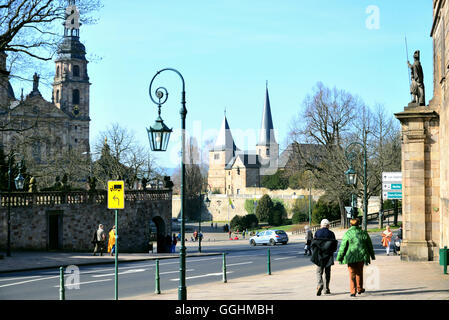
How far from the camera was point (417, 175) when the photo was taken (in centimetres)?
2511

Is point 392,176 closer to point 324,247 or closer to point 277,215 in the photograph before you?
point 324,247

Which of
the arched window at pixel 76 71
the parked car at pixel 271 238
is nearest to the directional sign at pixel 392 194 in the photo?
the parked car at pixel 271 238

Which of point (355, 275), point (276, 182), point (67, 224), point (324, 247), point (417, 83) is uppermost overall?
point (417, 83)

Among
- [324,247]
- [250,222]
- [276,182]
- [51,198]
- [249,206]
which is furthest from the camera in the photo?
[276,182]

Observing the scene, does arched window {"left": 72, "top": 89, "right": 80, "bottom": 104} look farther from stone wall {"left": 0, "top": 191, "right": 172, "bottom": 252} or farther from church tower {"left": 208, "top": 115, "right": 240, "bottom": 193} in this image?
stone wall {"left": 0, "top": 191, "right": 172, "bottom": 252}

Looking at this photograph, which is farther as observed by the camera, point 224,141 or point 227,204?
point 224,141

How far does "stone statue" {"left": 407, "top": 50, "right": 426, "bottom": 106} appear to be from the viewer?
84.7 feet

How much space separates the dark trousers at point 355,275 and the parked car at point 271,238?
37568 mm

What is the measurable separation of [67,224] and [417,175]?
921 inches

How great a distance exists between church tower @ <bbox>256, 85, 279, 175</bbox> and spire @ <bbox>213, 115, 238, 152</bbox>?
25.0ft

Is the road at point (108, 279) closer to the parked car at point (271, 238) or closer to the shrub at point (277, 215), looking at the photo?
the parked car at point (271, 238)

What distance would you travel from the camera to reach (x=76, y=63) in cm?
15225

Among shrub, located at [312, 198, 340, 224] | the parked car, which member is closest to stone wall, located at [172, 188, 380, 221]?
shrub, located at [312, 198, 340, 224]

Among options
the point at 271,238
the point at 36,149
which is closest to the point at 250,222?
the point at 271,238
